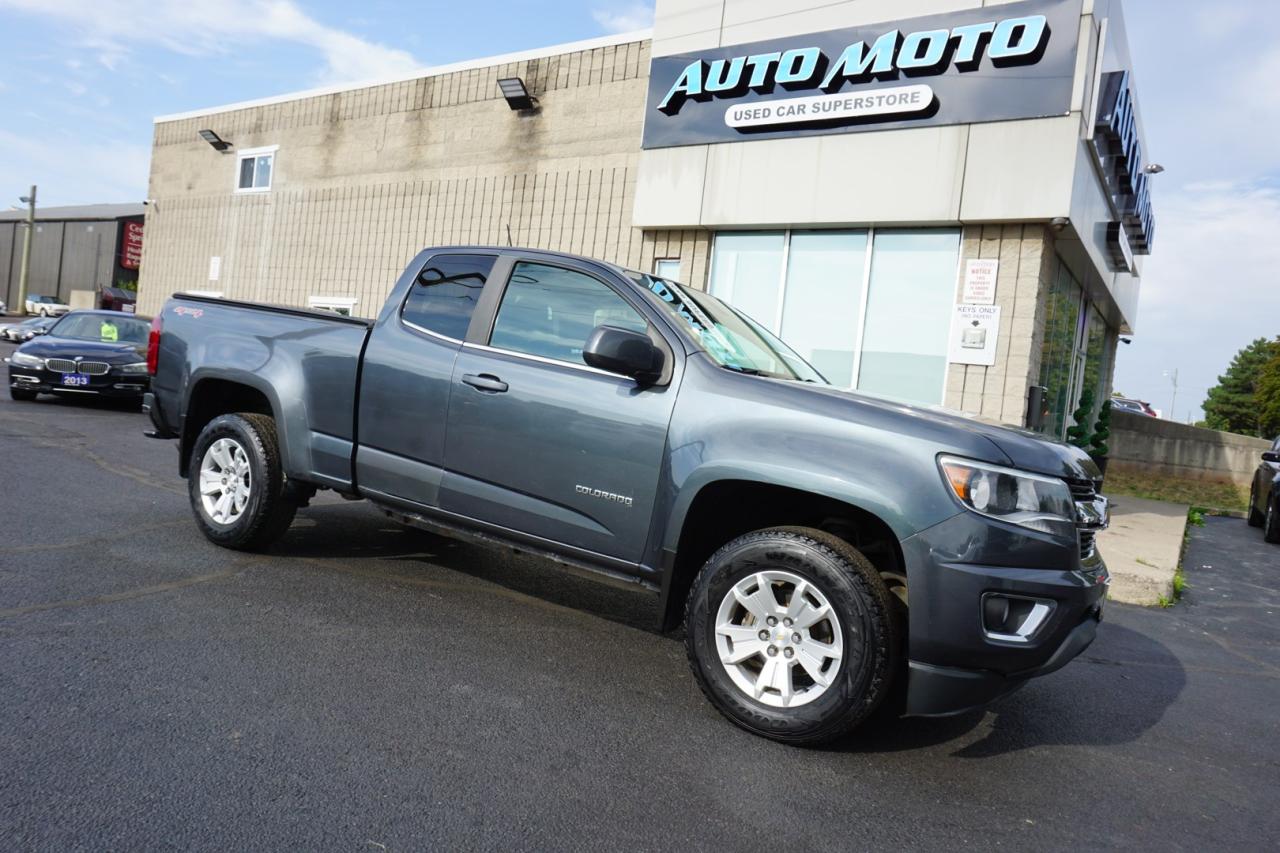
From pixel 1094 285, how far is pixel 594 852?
14127 mm

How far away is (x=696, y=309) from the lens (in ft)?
14.2

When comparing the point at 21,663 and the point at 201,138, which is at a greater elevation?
the point at 201,138

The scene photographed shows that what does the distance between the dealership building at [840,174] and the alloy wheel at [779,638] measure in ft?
19.0

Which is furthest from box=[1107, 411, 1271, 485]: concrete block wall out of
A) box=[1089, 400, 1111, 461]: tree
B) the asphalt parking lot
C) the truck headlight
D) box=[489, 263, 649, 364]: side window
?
box=[489, 263, 649, 364]: side window

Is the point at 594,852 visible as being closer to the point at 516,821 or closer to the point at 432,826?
the point at 516,821

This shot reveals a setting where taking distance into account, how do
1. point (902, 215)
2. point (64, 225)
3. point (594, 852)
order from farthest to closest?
point (64, 225), point (902, 215), point (594, 852)

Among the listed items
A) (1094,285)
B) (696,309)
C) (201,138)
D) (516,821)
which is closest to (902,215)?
(1094,285)

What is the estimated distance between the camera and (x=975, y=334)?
10320mm

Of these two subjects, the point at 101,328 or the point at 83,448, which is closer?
the point at 83,448

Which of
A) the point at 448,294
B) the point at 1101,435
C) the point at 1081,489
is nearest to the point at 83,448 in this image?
the point at 448,294

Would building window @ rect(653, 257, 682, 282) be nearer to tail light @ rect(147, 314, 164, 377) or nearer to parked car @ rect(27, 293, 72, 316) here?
tail light @ rect(147, 314, 164, 377)

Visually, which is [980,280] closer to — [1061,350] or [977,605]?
[1061,350]

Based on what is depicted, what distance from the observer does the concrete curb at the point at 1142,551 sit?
6.62 meters

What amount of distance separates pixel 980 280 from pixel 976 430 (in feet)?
26.0
